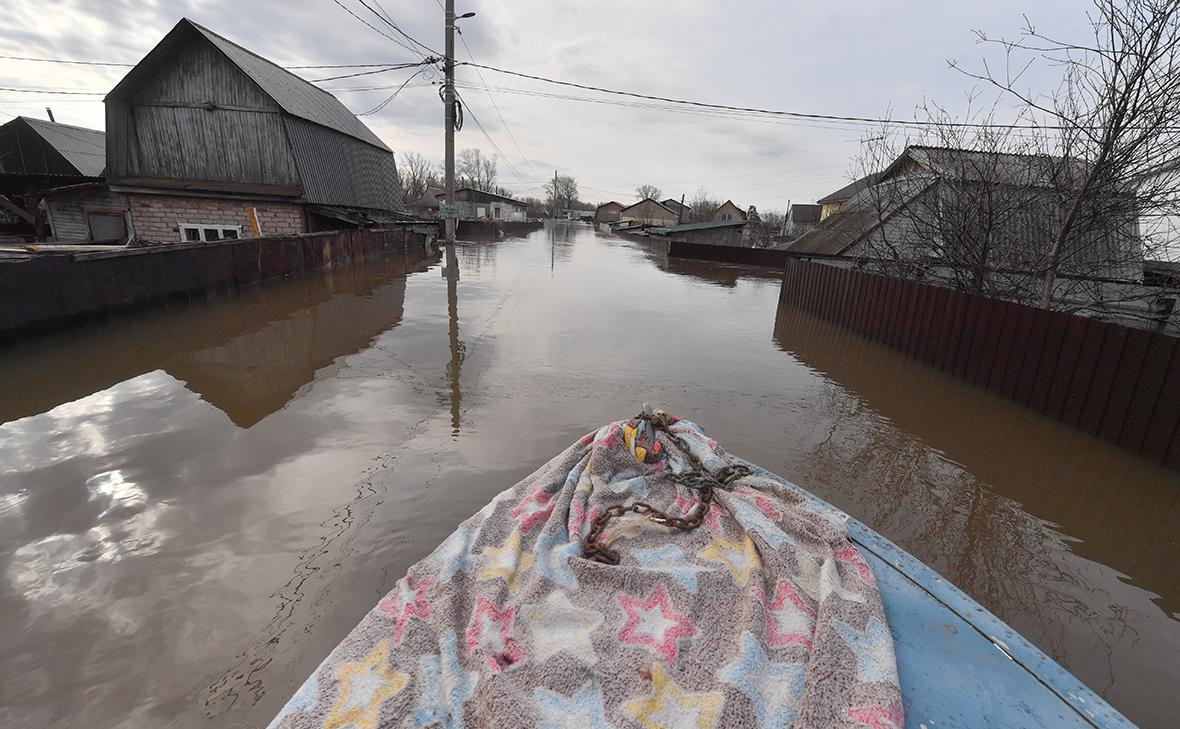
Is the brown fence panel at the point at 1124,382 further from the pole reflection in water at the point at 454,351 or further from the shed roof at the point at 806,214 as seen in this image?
the shed roof at the point at 806,214

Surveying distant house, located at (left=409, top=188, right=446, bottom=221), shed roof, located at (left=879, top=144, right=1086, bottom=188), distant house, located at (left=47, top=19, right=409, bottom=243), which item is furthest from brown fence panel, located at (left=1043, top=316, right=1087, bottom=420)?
distant house, located at (left=409, top=188, right=446, bottom=221)

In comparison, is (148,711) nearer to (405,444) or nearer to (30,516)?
(30,516)

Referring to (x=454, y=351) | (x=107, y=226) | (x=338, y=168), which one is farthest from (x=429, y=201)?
(x=454, y=351)

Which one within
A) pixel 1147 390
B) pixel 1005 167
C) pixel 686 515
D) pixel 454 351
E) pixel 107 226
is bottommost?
pixel 454 351

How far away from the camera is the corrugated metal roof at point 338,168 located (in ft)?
57.3

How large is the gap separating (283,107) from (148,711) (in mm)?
19602

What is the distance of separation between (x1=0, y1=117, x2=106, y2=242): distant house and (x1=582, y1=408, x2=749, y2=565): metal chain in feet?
81.3

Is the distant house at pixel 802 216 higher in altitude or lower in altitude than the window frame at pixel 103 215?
higher

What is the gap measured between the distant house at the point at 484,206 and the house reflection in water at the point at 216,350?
49.0 m

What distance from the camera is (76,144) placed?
25.6 metres

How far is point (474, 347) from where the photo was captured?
7.57m

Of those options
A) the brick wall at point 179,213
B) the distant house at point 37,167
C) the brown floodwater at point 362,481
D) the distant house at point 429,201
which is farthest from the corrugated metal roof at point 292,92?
the distant house at point 429,201

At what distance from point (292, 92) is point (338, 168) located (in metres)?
3.24

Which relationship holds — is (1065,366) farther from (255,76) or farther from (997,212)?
(255,76)
